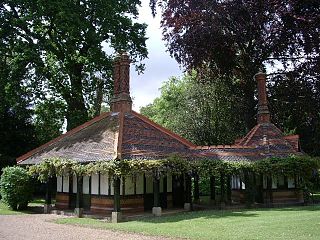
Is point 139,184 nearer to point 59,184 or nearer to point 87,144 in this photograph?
point 87,144

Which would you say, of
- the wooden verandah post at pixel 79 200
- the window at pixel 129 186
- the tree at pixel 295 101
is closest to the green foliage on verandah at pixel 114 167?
the wooden verandah post at pixel 79 200

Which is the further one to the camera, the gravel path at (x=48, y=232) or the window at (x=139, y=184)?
the window at (x=139, y=184)

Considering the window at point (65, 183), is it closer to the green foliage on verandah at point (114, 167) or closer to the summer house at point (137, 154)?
the summer house at point (137, 154)

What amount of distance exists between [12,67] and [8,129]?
625 cm

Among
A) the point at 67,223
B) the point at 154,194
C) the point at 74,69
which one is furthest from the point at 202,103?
the point at 67,223

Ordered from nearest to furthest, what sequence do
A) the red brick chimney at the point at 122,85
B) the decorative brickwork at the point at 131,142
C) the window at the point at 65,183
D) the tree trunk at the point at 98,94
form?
the decorative brickwork at the point at 131,142 < the red brick chimney at the point at 122,85 < the window at the point at 65,183 < the tree trunk at the point at 98,94

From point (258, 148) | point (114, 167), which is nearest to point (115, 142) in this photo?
point (114, 167)

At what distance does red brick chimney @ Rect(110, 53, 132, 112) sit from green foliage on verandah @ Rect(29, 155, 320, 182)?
471 cm

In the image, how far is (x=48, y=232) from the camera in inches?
608

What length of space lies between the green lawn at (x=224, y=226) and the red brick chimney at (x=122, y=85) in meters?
7.14

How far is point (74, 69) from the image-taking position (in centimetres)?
3294

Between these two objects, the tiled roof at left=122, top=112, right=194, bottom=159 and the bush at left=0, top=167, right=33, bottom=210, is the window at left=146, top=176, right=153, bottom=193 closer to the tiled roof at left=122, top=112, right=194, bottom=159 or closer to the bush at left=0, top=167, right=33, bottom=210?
the tiled roof at left=122, top=112, right=194, bottom=159

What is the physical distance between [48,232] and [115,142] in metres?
6.60

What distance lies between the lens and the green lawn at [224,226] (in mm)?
13286
